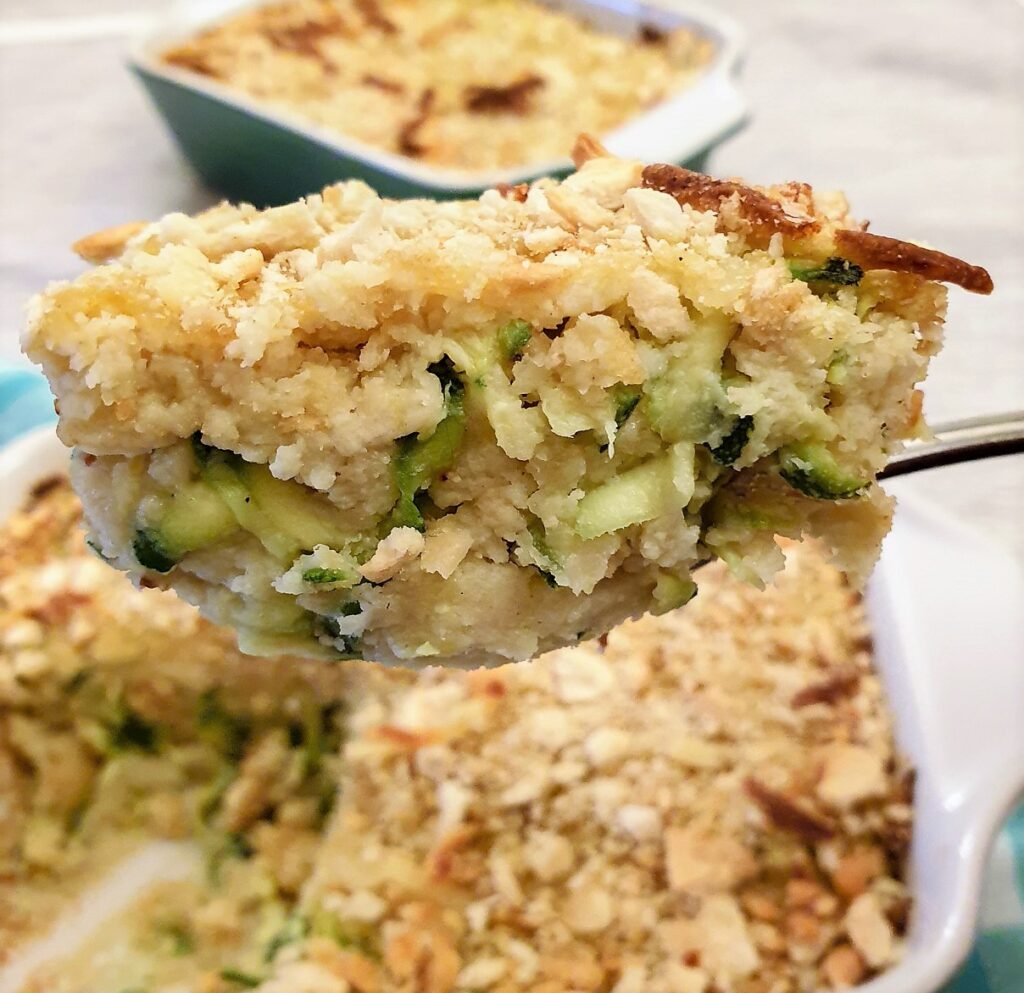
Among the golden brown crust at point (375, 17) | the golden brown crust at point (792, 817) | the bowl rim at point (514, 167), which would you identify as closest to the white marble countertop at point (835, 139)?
the bowl rim at point (514, 167)

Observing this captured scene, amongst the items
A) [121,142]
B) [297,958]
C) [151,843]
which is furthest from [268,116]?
[297,958]

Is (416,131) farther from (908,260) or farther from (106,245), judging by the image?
(908,260)

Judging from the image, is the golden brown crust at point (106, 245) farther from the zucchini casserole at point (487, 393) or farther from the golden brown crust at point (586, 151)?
the golden brown crust at point (586, 151)

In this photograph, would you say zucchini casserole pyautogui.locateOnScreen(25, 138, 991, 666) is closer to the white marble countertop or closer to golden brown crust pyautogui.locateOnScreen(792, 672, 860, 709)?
golden brown crust pyautogui.locateOnScreen(792, 672, 860, 709)

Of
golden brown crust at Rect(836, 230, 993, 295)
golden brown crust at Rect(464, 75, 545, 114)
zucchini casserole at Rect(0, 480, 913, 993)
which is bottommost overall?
zucchini casserole at Rect(0, 480, 913, 993)

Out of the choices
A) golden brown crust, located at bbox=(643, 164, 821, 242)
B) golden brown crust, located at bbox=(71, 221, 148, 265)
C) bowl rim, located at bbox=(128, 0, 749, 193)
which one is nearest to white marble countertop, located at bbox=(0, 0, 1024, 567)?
bowl rim, located at bbox=(128, 0, 749, 193)

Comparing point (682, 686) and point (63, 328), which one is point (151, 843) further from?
point (63, 328)
